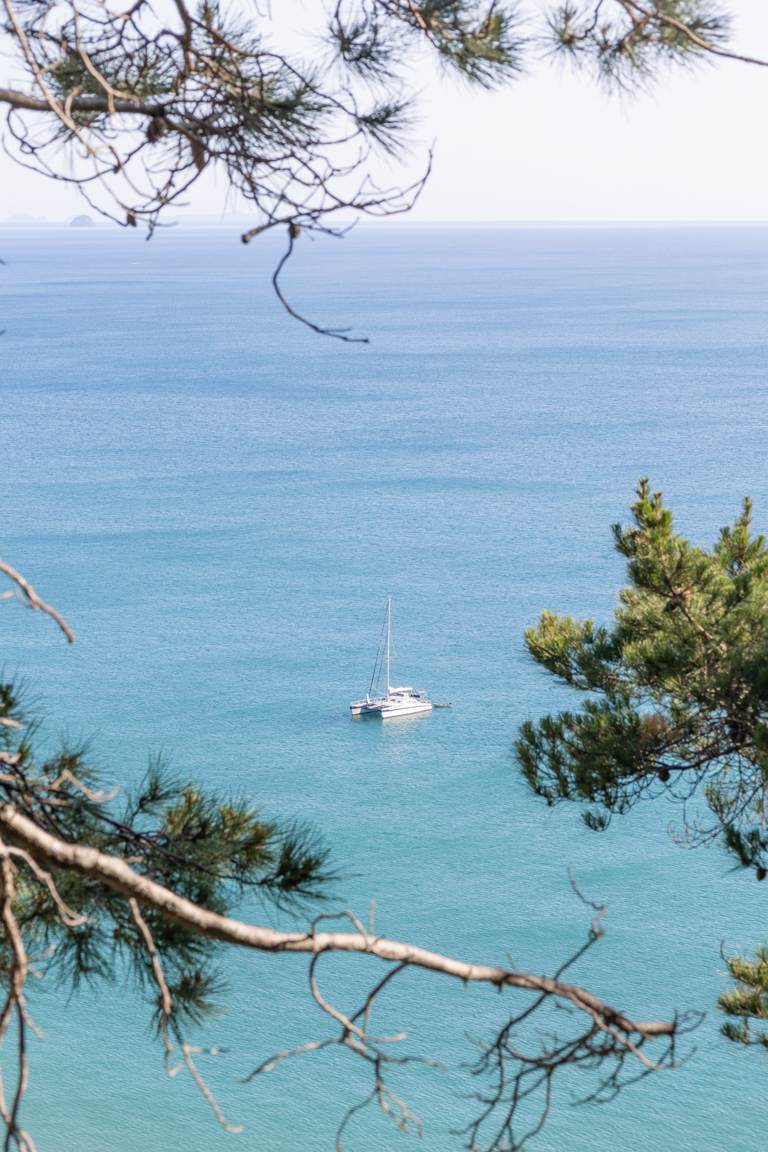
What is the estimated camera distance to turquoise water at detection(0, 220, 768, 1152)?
16.5 metres

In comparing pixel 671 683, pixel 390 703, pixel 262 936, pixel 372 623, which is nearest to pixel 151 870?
pixel 262 936

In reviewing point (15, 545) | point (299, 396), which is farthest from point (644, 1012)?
point (299, 396)

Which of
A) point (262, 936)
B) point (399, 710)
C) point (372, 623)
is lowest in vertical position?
point (399, 710)

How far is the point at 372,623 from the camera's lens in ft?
87.7

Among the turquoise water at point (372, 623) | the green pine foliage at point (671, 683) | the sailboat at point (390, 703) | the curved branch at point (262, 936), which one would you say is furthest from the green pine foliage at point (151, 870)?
the sailboat at point (390, 703)

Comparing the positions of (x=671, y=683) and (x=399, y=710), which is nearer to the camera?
(x=671, y=683)

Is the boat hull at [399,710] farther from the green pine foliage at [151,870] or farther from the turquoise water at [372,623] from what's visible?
the green pine foliage at [151,870]

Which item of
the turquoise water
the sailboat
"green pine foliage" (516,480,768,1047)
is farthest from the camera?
the sailboat

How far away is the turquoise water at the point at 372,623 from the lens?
16.5 metres

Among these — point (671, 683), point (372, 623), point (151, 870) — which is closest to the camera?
point (151, 870)

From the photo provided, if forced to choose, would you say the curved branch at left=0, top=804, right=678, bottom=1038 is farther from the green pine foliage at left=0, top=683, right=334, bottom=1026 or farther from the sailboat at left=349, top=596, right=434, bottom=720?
the sailboat at left=349, top=596, right=434, bottom=720

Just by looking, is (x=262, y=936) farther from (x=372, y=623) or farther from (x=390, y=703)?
(x=372, y=623)

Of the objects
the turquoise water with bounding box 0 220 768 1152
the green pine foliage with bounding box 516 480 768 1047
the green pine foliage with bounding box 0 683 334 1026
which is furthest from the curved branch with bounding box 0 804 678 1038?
the green pine foliage with bounding box 516 480 768 1047

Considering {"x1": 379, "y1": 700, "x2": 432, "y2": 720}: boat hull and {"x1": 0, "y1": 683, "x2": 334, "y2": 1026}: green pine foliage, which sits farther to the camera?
{"x1": 379, "y1": 700, "x2": 432, "y2": 720}: boat hull
